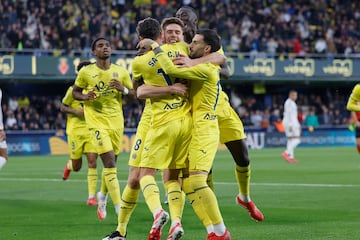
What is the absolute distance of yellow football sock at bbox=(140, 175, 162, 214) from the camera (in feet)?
31.7

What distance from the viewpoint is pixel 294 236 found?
33.7 ft

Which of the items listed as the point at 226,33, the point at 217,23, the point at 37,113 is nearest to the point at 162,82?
the point at 37,113

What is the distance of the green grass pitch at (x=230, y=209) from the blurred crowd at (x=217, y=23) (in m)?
18.5

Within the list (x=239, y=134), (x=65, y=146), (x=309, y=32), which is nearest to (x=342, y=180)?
(x=239, y=134)

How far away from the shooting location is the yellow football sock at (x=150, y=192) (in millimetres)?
9648

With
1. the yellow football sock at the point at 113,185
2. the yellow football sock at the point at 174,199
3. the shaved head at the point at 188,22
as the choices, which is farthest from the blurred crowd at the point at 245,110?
the yellow football sock at the point at 174,199

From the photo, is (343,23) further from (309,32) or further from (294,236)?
(294,236)

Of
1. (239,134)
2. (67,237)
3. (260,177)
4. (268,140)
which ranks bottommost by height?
(268,140)

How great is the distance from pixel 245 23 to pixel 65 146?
13812mm

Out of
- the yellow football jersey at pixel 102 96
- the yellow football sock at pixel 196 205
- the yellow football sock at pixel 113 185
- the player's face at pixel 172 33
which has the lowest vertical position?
the yellow football sock at pixel 113 185

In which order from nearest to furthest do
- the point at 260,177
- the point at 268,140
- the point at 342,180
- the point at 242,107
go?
the point at 342,180
the point at 260,177
the point at 268,140
the point at 242,107

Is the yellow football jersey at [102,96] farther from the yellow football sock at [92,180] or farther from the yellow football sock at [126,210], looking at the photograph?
the yellow football sock at [126,210]

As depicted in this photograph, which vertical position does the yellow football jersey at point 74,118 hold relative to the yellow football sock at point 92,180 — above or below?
above

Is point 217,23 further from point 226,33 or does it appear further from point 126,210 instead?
point 126,210
